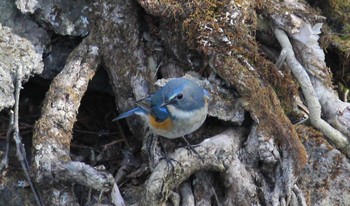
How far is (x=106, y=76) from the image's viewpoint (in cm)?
607

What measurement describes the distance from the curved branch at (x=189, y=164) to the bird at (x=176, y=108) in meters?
0.20

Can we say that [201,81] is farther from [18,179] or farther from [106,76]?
[18,179]

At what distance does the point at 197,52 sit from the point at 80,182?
4.80 feet

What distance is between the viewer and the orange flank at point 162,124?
4.82 meters

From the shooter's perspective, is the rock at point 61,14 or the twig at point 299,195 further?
the rock at point 61,14

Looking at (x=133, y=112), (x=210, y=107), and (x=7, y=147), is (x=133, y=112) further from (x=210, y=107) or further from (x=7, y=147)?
(x=7, y=147)

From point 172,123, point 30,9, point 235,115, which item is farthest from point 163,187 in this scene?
point 30,9

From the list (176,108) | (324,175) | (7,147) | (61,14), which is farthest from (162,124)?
(61,14)

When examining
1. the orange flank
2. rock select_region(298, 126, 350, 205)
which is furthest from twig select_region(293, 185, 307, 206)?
the orange flank

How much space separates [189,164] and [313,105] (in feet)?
4.16

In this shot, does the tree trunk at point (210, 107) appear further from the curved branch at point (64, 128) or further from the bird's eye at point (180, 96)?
the bird's eye at point (180, 96)

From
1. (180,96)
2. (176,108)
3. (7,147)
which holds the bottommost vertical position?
(7,147)

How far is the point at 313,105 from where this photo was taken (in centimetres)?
545

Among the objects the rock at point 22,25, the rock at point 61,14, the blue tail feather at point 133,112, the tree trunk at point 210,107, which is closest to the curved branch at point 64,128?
the tree trunk at point 210,107
